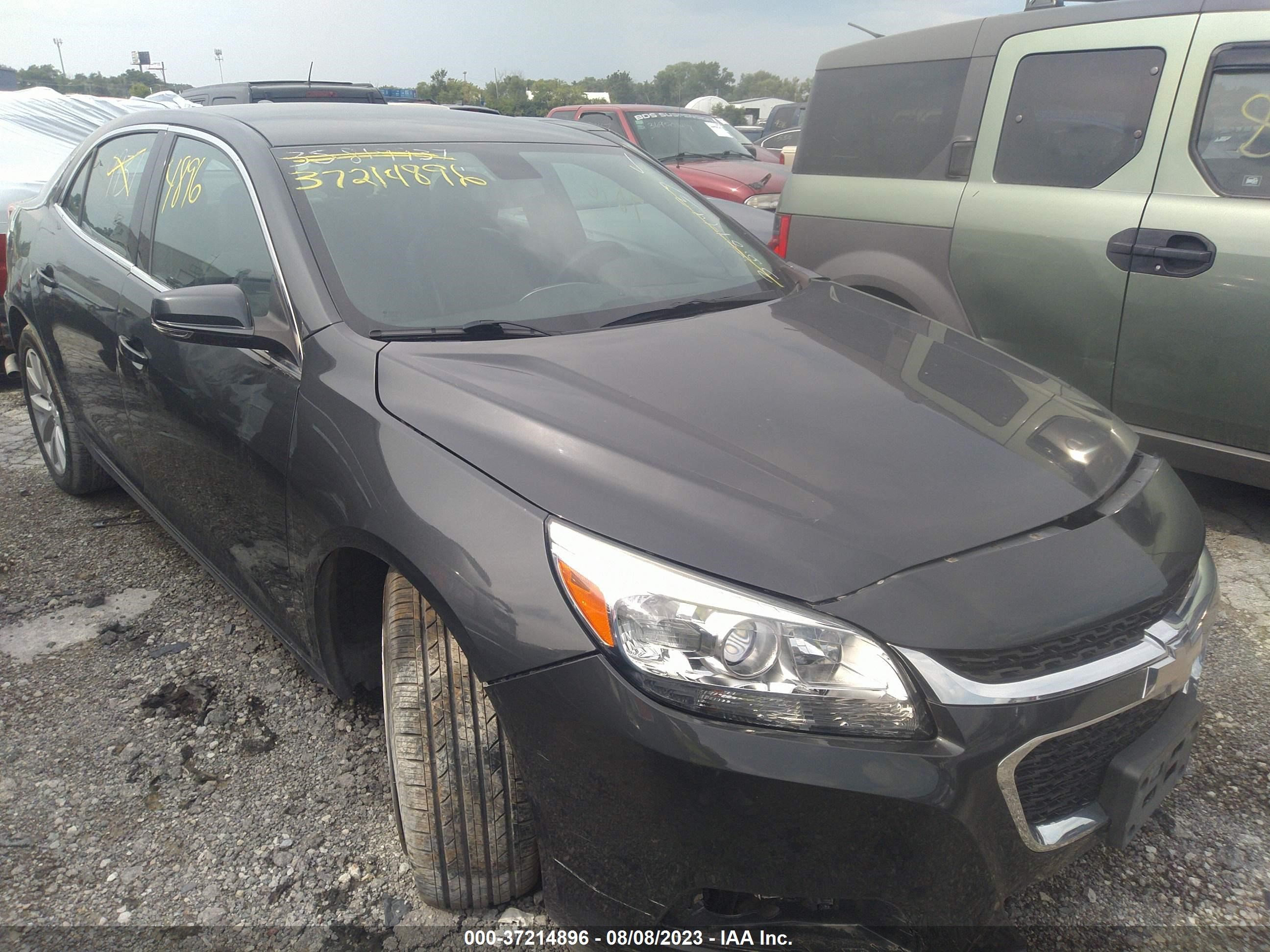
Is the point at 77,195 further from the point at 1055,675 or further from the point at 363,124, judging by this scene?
the point at 1055,675

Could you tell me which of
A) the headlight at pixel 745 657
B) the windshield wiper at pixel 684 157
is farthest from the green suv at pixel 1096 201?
the windshield wiper at pixel 684 157

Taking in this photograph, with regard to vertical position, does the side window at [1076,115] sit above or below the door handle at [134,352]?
above

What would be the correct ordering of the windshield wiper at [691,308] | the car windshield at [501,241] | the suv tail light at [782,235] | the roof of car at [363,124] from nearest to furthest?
1. the car windshield at [501,241]
2. the windshield wiper at [691,308]
3. the roof of car at [363,124]
4. the suv tail light at [782,235]

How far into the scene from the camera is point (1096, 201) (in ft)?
11.4

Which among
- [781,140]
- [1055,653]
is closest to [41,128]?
[1055,653]

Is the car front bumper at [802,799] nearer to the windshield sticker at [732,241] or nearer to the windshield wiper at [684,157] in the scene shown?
the windshield sticker at [732,241]

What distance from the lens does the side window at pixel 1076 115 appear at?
342 cm

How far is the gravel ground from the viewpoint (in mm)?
1939

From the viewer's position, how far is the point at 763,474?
1.68 metres

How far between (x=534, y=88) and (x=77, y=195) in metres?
47.2

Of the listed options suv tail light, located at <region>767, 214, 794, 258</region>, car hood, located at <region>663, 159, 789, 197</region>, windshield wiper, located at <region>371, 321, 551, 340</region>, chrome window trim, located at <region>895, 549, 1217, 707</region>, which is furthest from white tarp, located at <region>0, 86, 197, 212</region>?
chrome window trim, located at <region>895, 549, 1217, 707</region>

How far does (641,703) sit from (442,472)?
590mm

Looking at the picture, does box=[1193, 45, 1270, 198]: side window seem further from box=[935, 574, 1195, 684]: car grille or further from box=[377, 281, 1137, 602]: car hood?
box=[935, 574, 1195, 684]: car grille

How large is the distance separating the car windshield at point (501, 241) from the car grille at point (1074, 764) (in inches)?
54.0
